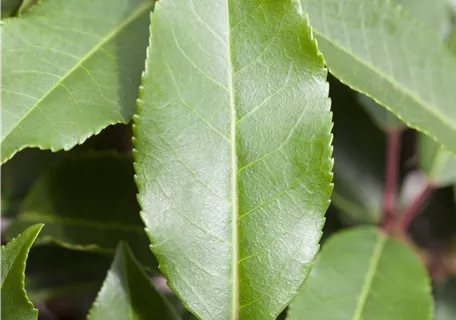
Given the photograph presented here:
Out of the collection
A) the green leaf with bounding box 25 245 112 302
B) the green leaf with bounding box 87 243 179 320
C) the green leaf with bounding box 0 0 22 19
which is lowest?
the green leaf with bounding box 25 245 112 302

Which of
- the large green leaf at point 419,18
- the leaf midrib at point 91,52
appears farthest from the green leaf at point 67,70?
the large green leaf at point 419,18

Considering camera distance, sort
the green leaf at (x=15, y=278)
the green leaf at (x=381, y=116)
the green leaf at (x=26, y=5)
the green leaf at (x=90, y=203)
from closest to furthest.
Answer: the green leaf at (x=15, y=278) < the green leaf at (x=26, y=5) < the green leaf at (x=90, y=203) < the green leaf at (x=381, y=116)

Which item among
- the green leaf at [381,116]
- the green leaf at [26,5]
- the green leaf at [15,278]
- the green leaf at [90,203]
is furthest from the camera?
the green leaf at [381,116]

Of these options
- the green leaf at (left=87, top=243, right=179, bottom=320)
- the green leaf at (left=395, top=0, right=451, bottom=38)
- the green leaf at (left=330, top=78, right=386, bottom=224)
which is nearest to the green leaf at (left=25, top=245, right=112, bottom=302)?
the green leaf at (left=87, top=243, right=179, bottom=320)

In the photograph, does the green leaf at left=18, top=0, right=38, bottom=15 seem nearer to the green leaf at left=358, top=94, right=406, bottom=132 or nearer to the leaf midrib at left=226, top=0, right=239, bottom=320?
the leaf midrib at left=226, top=0, right=239, bottom=320

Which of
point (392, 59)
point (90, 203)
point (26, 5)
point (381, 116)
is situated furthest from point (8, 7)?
point (381, 116)

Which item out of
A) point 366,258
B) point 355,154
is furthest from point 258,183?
point 355,154

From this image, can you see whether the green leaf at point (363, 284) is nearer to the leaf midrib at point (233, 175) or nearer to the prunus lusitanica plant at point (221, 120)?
the prunus lusitanica plant at point (221, 120)
